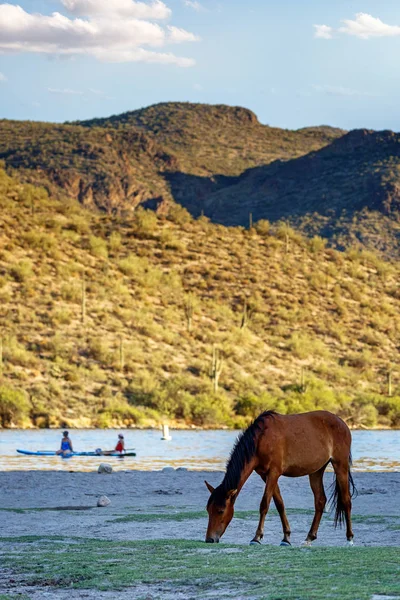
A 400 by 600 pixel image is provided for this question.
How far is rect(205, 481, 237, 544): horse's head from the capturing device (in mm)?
10984

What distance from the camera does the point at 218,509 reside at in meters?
11.0

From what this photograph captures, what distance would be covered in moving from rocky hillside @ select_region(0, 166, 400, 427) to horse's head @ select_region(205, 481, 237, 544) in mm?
33853

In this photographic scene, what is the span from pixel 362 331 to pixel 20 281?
22450 mm

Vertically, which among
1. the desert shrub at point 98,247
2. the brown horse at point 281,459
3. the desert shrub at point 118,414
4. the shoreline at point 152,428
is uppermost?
the desert shrub at point 98,247

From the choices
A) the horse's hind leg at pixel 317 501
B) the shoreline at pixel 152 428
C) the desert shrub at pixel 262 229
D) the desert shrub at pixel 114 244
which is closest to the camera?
the horse's hind leg at pixel 317 501

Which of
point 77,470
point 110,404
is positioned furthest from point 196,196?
point 77,470

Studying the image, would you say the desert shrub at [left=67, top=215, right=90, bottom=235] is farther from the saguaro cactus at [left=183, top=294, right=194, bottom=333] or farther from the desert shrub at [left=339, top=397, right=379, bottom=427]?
the desert shrub at [left=339, top=397, right=379, bottom=427]

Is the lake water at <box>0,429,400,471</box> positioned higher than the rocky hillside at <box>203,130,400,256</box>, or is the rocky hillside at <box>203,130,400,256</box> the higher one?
the rocky hillside at <box>203,130,400,256</box>

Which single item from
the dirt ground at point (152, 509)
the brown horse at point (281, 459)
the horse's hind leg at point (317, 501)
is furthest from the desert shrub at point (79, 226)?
the brown horse at point (281, 459)

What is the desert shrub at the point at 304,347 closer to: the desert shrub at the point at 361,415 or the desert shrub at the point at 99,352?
the desert shrub at the point at 361,415

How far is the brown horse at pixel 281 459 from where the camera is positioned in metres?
11.1

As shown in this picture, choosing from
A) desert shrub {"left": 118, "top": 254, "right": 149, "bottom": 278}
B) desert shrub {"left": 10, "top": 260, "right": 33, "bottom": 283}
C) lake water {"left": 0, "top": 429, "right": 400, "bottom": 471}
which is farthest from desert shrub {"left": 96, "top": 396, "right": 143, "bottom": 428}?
desert shrub {"left": 118, "top": 254, "right": 149, "bottom": 278}

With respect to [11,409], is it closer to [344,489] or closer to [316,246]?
[344,489]

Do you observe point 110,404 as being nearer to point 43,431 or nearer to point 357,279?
point 43,431
